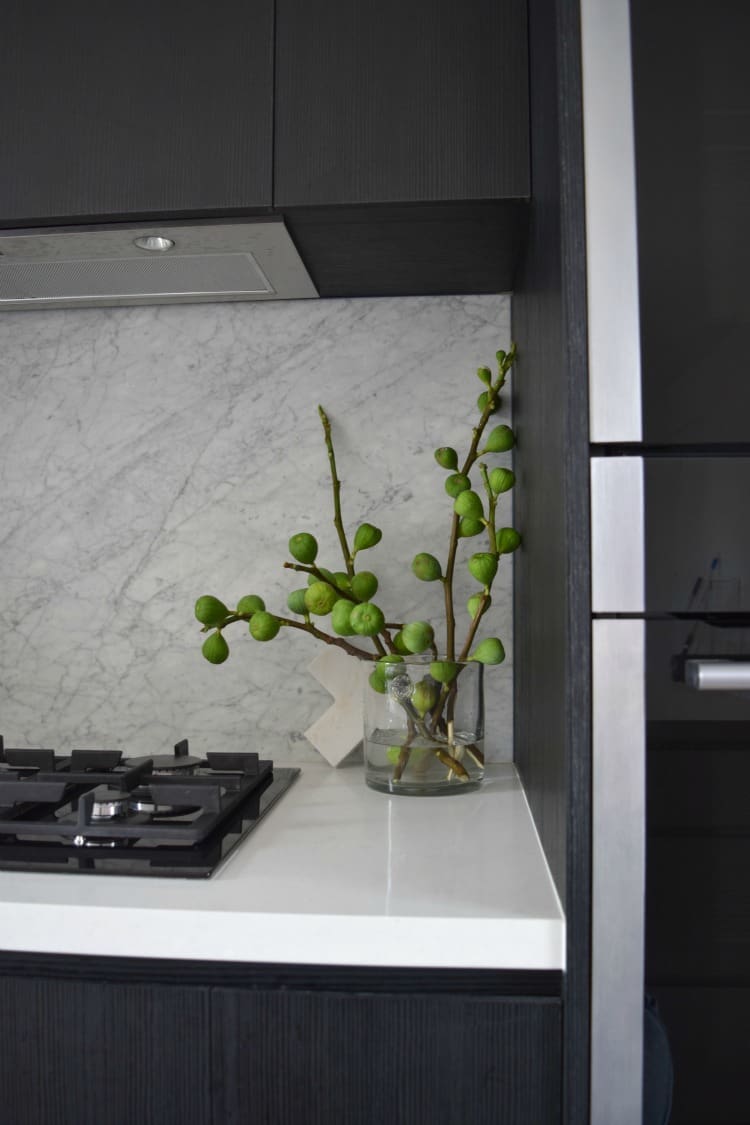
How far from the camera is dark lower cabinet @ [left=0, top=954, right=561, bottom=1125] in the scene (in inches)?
33.1

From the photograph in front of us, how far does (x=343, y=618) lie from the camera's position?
1.28 m

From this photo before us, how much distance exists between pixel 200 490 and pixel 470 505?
50 cm

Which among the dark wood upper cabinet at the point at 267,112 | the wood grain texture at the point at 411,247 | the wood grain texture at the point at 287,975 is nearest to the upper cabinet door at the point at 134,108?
the dark wood upper cabinet at the point at 267,112

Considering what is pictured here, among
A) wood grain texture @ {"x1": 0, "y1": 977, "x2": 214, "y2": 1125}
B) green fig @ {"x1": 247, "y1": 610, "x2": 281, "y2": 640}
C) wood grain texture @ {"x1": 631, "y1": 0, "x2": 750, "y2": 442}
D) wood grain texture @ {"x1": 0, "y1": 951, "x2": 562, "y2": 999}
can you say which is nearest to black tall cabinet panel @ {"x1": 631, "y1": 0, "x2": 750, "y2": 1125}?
wood grain texture @ {"x1": 631, "y1": 0, "x2": 750, "y2": 442}

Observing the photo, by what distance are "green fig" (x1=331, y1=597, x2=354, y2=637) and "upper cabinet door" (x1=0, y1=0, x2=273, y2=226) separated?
1.75ft

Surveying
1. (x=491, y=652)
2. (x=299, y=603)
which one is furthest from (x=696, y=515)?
(x=299, y=603)

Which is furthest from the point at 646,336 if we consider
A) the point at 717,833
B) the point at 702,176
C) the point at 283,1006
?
the point at 283,1006

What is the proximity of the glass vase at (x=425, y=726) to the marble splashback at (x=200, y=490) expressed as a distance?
8.8 inches

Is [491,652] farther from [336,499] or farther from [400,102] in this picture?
[400,102]

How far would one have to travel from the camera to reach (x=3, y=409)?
1600mm

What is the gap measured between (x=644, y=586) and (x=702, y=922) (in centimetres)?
31

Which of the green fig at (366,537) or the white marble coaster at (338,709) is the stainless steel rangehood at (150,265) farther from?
the white marble coaster at (338,709)

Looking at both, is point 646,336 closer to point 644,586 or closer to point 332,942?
point 644,586

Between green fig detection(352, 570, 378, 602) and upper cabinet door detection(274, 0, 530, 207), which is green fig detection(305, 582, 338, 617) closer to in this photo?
green fig detection(352, 570, 378, 602)
